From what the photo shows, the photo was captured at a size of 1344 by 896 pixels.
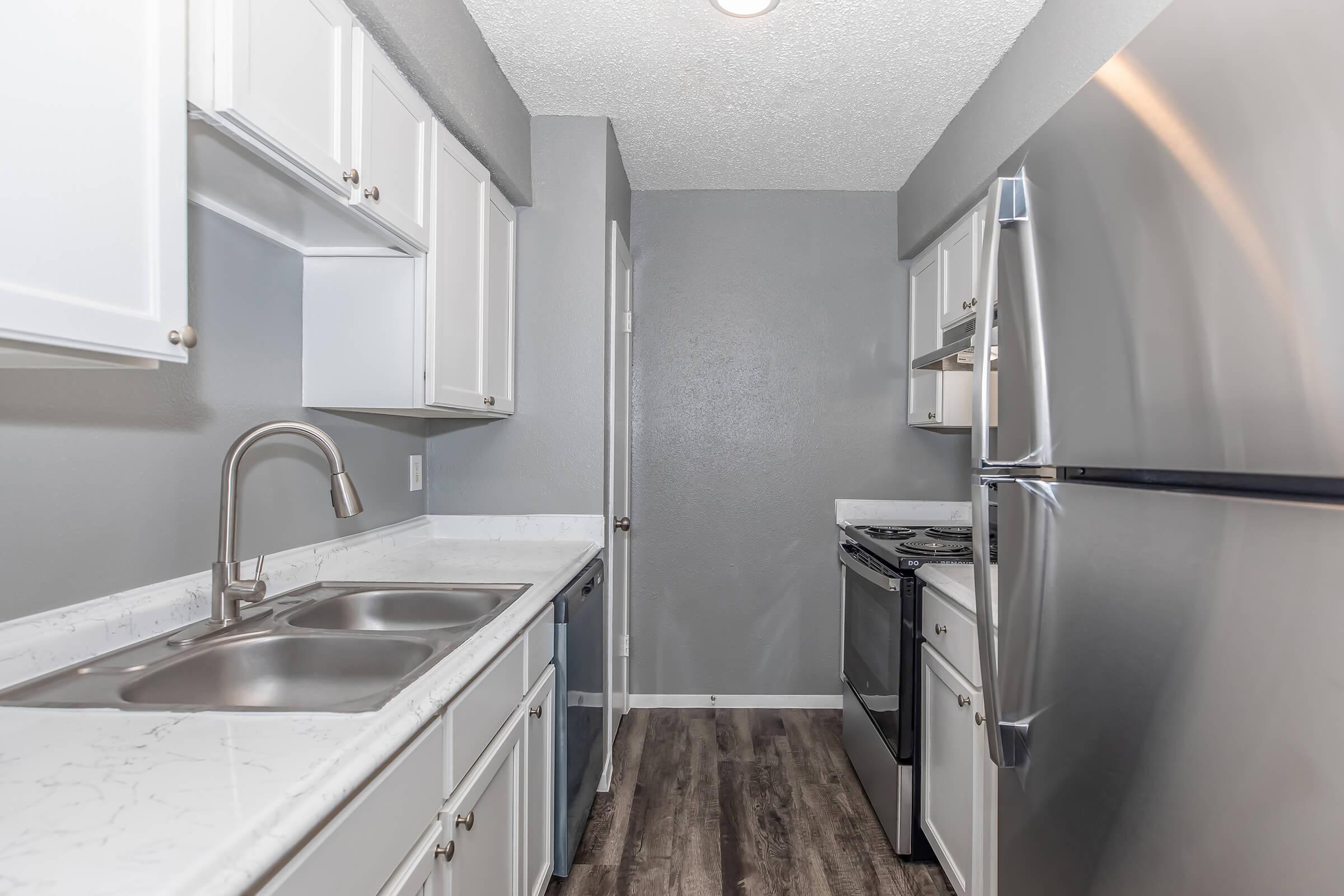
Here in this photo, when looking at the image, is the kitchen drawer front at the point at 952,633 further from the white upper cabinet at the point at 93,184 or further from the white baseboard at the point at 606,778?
the white upper cabinet at the point at 93,184

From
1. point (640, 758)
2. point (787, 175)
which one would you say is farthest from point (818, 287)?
point (640, 758)

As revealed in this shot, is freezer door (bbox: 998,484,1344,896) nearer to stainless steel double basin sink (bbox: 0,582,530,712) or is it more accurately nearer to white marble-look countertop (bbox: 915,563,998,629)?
white marble-look countertop (bbox: 915,563,998,629)

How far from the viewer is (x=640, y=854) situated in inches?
87.7

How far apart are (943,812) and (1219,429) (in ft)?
5.62

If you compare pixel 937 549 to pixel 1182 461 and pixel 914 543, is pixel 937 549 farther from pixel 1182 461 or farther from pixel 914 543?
pixel 1182 461

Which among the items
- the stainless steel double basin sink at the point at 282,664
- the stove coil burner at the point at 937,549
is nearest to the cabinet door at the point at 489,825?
the stainless steel double basin sink at the point at 282,664

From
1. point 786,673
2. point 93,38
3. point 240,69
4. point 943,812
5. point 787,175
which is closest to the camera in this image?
point 93,38

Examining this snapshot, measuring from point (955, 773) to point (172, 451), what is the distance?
6.47ft

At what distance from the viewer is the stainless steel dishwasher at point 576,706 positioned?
195 cm

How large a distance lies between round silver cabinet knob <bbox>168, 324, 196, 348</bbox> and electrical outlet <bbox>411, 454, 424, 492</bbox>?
5.32ft

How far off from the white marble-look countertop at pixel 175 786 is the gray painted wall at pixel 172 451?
0.13 m

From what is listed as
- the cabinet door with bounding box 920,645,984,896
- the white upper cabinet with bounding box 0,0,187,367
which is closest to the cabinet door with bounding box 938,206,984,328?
the cabinet door with bounding box 920,645,984,896

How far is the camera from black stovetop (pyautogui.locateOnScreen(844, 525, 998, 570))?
222 cm

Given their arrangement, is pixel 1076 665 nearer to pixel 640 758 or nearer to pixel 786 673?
pixel 640 758
